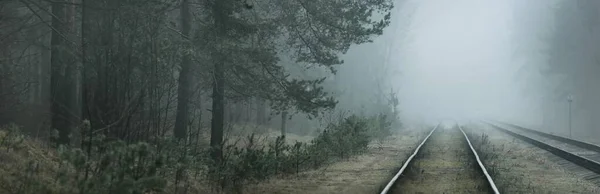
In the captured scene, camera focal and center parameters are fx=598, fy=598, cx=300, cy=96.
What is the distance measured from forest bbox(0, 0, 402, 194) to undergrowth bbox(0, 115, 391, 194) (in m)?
0.03

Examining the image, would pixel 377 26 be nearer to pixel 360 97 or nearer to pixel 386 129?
pixel 386 129

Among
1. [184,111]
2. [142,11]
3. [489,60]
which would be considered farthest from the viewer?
[489,60]

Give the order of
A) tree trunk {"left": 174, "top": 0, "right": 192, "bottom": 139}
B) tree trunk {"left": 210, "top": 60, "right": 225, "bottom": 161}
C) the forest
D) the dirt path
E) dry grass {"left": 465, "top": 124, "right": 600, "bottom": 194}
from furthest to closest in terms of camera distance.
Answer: tree trunk {"left": 210, "top": 60, "right": 225, "bottom": 161} → tree trunk {"left": 174, "top": 0, "right": 192, "bottom": 139} → dry grass {"left": 465, "top": 124, "right": 600, "bottom": 194} → the dirt path → the forest

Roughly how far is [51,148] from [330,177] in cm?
629

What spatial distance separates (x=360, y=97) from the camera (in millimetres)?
51344

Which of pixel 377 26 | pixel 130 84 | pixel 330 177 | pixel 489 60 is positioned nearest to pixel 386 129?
pixel 377 26

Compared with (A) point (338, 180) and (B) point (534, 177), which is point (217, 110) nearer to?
(A) point (338, 180)

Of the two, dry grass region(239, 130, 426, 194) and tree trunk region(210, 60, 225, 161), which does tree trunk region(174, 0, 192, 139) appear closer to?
tree trunk region(210, 60, 225, 161)

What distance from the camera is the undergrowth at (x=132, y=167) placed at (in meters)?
7.01

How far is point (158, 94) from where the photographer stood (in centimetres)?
1071

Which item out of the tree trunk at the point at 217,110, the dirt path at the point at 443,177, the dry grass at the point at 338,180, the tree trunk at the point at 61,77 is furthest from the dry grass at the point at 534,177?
the tree trunk at the point at 61,77

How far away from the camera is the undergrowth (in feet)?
23.0

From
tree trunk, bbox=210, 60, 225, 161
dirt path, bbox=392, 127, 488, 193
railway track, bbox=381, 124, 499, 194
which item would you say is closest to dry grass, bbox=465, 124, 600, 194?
railway track, bbox=381, 124, 499, 194

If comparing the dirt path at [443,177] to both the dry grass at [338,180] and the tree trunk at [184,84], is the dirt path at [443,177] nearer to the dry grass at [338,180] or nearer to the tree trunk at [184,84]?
the dry grass at [338,180]
